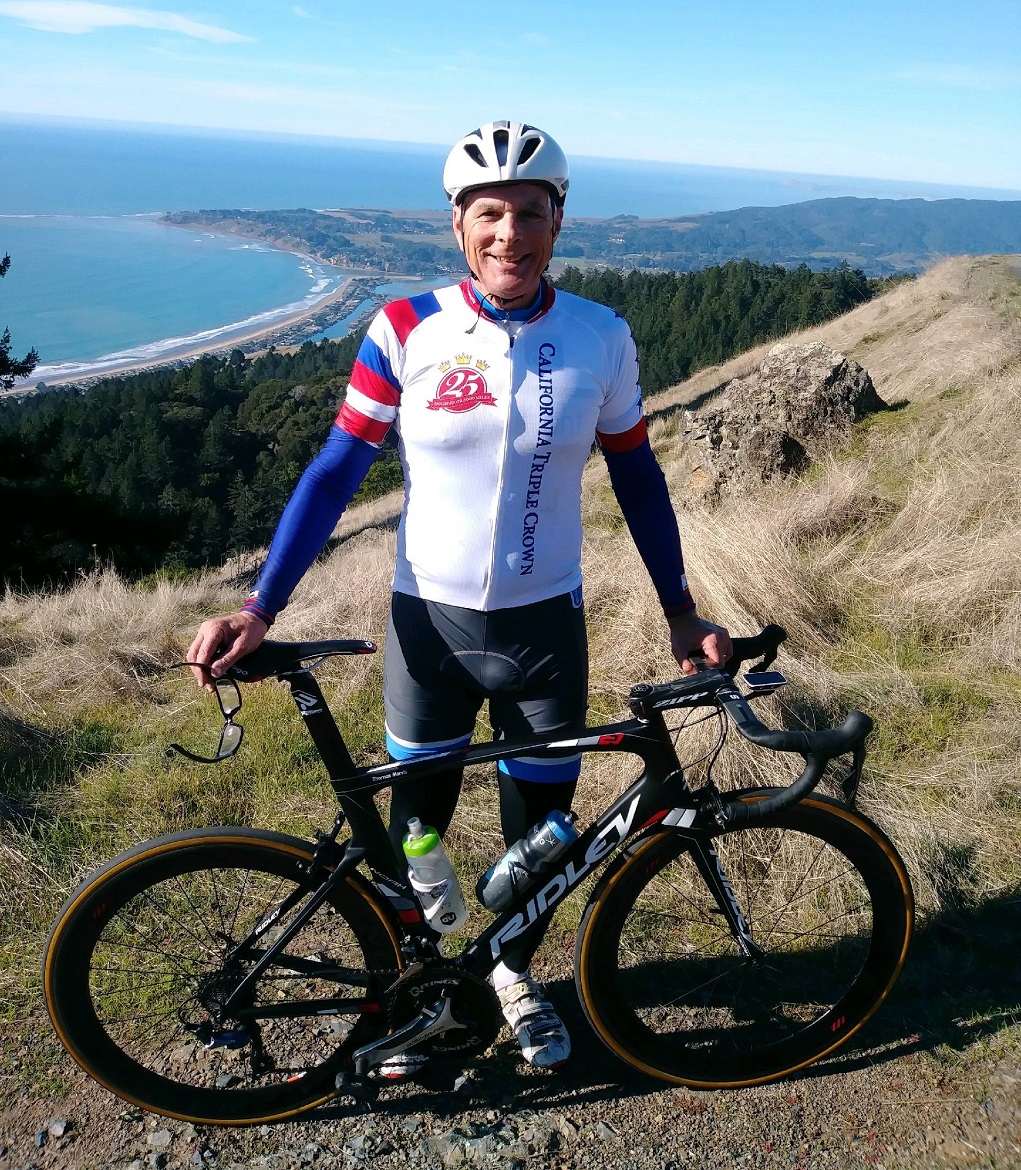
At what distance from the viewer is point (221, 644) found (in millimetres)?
1849

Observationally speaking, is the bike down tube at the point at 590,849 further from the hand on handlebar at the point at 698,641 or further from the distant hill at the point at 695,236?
the distant hill at the point at 695,236

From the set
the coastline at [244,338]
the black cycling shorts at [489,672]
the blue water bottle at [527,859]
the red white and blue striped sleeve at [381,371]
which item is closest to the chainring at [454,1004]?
the blue water bottle at [527,859]

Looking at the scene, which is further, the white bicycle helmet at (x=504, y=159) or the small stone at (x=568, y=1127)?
the small stone at (x=568, y=1127)

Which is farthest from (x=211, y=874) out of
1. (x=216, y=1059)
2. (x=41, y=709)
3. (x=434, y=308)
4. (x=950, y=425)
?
(x=950, y=425)

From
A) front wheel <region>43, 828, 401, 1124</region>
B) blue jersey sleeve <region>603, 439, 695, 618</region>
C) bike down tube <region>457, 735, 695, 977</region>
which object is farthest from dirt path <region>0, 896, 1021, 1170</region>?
blue jersey sleeve <region>603, 439, 695, 618</region>

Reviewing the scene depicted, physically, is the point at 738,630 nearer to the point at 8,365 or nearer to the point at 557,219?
the point at 557,219

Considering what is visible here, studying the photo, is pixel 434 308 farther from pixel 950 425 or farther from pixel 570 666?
pixel 950 425

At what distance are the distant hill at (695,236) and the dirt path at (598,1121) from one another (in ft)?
363

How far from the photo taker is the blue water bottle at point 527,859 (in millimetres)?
2055

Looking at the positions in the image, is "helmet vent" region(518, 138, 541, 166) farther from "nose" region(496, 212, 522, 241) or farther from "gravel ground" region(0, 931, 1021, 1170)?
"gravel ground" region(0, 931, 1021, 1170)

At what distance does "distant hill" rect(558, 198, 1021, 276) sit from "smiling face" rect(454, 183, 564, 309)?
11439cm

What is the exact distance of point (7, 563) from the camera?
20.1 m

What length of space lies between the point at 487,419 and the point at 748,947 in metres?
1.65

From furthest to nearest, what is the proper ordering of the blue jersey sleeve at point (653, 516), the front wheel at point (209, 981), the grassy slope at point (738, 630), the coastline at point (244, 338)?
the coastline at point (244, 338)
the grassy slope at point (738, 630)
the blue jersey sleeve at point (653, 516)
the front wheel at point (209, 981)
